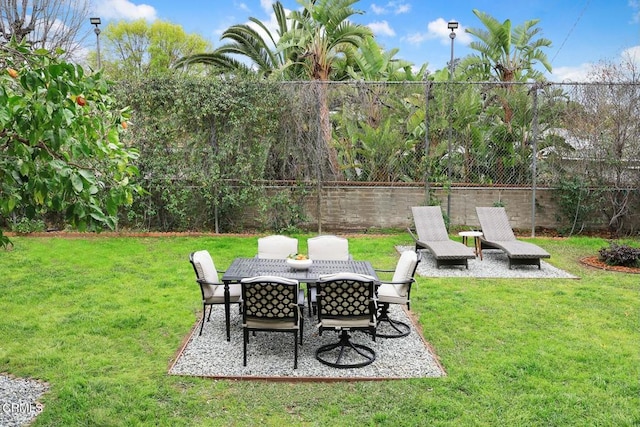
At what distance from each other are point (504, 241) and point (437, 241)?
135 centimetres

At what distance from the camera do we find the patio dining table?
18.2 feet

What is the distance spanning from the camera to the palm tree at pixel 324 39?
12423 mm

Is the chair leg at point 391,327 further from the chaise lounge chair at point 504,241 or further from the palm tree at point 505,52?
the palm tree at point 505,52

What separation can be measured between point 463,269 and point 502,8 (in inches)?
492

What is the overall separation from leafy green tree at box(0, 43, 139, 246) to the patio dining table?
2.72m

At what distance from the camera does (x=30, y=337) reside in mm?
5668

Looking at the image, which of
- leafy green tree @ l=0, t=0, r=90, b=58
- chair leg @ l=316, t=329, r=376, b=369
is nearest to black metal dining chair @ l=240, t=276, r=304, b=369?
chair leg @ l=316, t=329, r=376, b=369

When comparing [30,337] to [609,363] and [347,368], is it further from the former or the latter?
[609,363]

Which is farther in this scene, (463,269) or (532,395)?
(463,269)

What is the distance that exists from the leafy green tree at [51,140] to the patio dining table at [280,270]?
2.72 m

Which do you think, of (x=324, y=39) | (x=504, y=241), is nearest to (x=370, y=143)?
(x=504, y=241)

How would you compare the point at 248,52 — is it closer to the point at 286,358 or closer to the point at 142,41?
the point at 286,358

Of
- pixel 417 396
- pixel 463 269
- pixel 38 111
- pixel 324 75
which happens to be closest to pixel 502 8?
pixel 324 75

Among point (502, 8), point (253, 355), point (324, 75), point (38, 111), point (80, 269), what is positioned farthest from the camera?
point (502, 8)
